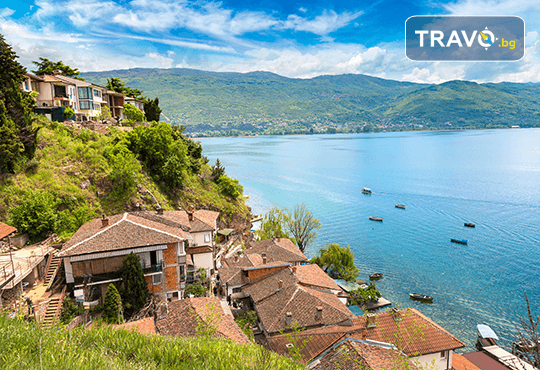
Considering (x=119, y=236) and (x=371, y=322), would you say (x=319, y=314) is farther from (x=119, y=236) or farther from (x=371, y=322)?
(x=119, y=236)

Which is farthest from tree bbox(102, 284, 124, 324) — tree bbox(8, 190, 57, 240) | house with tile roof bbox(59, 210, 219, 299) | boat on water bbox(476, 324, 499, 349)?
boat on water bbox(476, 324, 499, 349)

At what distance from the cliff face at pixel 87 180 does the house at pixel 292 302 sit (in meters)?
17.0

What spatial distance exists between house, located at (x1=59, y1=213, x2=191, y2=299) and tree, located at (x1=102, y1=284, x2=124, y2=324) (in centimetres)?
93

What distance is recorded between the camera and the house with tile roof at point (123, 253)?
848 inches

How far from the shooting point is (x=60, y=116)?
41000 millimetres

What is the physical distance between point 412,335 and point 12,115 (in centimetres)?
4136

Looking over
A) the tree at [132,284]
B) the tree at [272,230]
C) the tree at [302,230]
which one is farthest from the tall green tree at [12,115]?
the tree at [302,230]

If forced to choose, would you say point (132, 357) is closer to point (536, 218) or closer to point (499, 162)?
point (536, 218)

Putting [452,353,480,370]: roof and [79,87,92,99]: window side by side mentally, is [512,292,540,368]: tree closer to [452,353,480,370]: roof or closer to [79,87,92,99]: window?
[452,353,480,370]: roof

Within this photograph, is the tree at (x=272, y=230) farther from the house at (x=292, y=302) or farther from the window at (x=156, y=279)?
the window at (x=156, y=279)

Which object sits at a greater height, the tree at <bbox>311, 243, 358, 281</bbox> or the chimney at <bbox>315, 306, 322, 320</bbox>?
the chimney at <bbox>315, 306, 322, 320</bbox>

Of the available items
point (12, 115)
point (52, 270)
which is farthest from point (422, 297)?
point (12, 115)

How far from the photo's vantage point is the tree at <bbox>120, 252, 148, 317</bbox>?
70.8 feet

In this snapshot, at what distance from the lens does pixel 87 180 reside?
3409 centimetres
